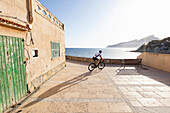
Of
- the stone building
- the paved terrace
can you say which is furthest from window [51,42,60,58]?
the paved terrace

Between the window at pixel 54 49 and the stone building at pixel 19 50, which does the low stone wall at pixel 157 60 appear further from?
the stone building at pixel 19 50

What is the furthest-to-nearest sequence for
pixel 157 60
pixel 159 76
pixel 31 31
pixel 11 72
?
1. pixel 157 60
2. pixel 159 76
3. pixel 31 31
4. pixel 11 72

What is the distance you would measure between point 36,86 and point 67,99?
2018 millimetres

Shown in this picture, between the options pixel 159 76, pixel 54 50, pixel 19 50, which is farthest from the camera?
pixel 54 50

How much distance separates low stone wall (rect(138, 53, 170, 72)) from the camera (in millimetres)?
7489

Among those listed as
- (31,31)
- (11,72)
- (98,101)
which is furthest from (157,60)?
(11,72)

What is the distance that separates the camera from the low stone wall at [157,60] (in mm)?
7489

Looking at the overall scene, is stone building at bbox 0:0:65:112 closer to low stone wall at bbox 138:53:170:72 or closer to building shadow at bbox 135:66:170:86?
building shadow at bbox 135:66:170:86

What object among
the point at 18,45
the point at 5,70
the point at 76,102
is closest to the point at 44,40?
the point at 18,45

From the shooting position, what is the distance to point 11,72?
2881 mm

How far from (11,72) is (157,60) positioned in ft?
39.0

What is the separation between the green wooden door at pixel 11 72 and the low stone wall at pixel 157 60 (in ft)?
36.6

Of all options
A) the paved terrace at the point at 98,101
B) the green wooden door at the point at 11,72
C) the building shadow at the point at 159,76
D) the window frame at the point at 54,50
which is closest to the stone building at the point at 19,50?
the green wooden door at the point at 11,72

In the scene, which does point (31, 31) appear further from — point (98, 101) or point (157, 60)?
point (157, 60)
